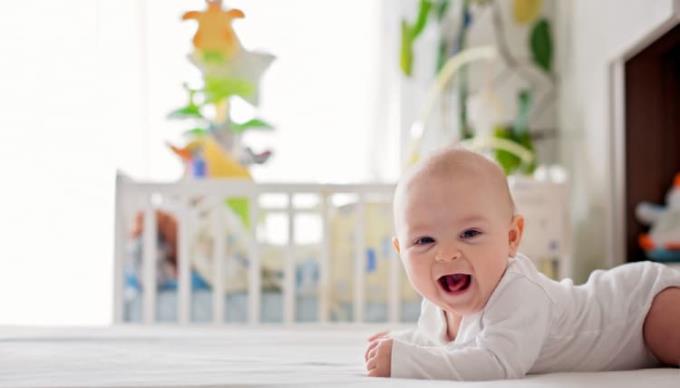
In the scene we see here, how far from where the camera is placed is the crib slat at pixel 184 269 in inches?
104

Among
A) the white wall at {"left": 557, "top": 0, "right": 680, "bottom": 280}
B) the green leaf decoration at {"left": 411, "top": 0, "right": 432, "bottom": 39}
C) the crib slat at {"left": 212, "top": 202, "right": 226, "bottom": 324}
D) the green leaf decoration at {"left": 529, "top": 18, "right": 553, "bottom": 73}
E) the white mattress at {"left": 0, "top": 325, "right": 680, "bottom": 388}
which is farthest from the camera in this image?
the green leaf decoration at {"left": 529, "top": 18, "right": 553, "bottom": 73}

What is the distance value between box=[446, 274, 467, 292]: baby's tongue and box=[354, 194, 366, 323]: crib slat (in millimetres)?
1507

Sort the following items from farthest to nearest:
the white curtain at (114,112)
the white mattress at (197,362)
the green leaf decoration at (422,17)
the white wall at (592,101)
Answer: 1. the green leaf decoration at (422,17)
2. the white curtain at (114,112)
3. the white wall at (592,101)
4. the white mattress at (197,362)

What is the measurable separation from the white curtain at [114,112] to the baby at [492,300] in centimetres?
212

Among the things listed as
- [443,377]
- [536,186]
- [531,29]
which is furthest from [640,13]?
[443,377]

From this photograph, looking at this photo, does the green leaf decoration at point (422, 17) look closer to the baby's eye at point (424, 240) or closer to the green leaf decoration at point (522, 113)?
the green leaf decoration at point (522, 113)

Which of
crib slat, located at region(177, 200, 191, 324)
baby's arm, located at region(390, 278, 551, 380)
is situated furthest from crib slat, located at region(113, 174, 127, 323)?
baby's arm, located at region(390, 278, 551, 380)

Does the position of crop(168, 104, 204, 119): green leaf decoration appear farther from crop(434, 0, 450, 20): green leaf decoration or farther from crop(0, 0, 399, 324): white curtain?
crop(434, 0, 450, 20): green leaf decoration

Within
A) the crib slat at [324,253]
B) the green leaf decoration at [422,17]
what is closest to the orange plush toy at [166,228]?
the crib slat at [324,253]

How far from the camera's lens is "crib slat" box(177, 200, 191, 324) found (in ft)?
8.70

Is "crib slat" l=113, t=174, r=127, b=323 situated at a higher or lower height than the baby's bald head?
lower

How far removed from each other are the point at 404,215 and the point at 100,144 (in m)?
2.45

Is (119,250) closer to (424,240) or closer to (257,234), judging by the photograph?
(257,234)

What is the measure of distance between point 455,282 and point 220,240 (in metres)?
1.60
